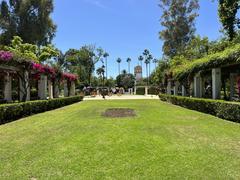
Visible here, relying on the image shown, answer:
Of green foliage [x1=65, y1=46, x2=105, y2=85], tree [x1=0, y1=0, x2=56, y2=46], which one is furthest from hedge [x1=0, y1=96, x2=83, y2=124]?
green foliage [x1=65, y1=46, x2=105, y2=85]

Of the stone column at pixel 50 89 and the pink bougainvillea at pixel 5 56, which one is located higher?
the pink bougainvillea at pixel 5 56

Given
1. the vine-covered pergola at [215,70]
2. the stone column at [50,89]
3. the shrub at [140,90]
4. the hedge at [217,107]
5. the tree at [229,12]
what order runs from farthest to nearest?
the shrub at [140,90] → the stone column at [50,89] → the tree at [229,12] → the vine-covered pergola at [215,70] → the hedge at [217,107]

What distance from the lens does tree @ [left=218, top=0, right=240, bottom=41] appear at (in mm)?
16531

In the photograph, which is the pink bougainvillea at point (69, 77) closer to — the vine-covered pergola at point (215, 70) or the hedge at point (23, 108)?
the hedge at point (23, 108)

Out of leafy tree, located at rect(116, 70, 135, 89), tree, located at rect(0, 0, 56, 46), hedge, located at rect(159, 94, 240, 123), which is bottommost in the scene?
hedge, located at rect(159, 94, 240, 123)

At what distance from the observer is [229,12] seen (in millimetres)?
17328

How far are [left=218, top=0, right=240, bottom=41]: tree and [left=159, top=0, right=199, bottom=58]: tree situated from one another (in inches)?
814

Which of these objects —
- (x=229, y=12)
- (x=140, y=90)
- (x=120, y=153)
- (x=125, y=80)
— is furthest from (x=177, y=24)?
(x=125, y=80)

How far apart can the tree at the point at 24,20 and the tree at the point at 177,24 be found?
1624 cm

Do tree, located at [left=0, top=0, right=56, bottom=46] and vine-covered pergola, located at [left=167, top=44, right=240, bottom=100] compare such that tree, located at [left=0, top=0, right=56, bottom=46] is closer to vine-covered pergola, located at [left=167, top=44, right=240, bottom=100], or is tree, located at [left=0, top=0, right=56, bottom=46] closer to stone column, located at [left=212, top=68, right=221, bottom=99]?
vine-covered pergola, located at [left=167, top=44, right=240, bottom=100]

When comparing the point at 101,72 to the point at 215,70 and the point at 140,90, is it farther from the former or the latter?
the point at 215,70

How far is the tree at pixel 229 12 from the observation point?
1653cm

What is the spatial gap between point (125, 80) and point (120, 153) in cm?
8858

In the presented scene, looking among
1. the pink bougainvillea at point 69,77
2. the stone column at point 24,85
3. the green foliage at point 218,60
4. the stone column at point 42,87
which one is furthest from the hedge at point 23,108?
the green foliage at point 218,60
